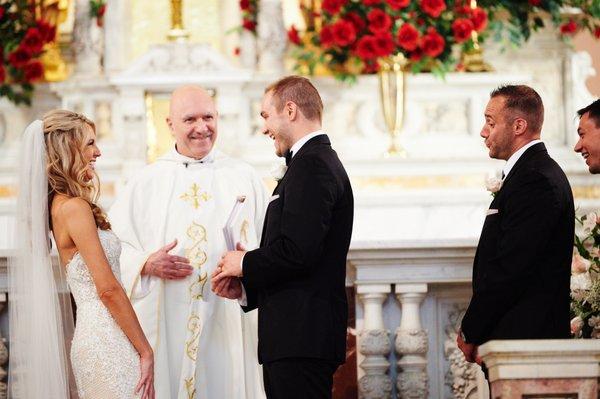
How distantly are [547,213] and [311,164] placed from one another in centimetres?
89

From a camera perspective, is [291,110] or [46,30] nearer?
[291,110]

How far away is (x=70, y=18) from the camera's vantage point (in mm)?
8797

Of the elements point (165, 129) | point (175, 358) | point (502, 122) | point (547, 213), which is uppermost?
point (165, 129)

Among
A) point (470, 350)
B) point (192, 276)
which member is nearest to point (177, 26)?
point (192, 276)

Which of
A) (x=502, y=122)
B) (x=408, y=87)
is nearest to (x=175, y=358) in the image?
(x=502, y=122)

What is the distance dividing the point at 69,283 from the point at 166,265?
95 centimetres

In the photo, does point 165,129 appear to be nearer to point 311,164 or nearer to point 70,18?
point 70,18

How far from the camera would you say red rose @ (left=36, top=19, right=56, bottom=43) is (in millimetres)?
8391

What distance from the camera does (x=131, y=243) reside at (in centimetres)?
596

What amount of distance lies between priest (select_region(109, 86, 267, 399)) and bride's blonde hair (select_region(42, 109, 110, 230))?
3.03 ft

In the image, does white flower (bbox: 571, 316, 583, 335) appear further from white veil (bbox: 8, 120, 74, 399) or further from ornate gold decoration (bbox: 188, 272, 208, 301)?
white veil (bbox: 8, 120, 74, 399)

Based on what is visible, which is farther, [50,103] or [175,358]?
[50,103]

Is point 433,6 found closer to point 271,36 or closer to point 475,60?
point 475,60

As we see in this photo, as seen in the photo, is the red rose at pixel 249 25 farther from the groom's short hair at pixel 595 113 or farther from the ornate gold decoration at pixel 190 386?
the groom's short hair at pixel 595 113
